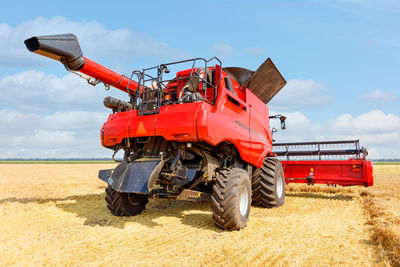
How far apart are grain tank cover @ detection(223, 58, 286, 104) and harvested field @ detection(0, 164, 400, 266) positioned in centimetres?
319

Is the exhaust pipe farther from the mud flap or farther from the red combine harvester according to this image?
the mud flap

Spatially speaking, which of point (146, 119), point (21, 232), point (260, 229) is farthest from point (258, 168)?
point (21, 232)

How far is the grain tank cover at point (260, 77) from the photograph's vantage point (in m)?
7.39

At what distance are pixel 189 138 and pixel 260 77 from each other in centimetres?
353

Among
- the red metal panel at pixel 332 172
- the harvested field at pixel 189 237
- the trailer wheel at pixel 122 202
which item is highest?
the red metal panel at pixel 332 172

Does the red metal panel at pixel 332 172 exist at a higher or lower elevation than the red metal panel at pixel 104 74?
lower

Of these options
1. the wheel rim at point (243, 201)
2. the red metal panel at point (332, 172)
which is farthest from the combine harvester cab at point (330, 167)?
the wheel rim at point (243, 201)

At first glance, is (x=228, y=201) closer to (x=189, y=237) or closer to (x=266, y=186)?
(x=189, y=237)

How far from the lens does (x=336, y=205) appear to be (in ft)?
25.6

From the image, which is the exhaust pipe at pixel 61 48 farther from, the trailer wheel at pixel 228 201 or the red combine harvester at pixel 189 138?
the trailer wheel at pixel 228 201

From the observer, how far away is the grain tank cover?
291 inches

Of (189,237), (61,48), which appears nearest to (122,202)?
(189,237)

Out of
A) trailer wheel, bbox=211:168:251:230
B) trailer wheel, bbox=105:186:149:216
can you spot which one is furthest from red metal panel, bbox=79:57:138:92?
trailer wheel, bbox=211:168:251:230

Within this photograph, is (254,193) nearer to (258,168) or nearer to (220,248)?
(258,168)
